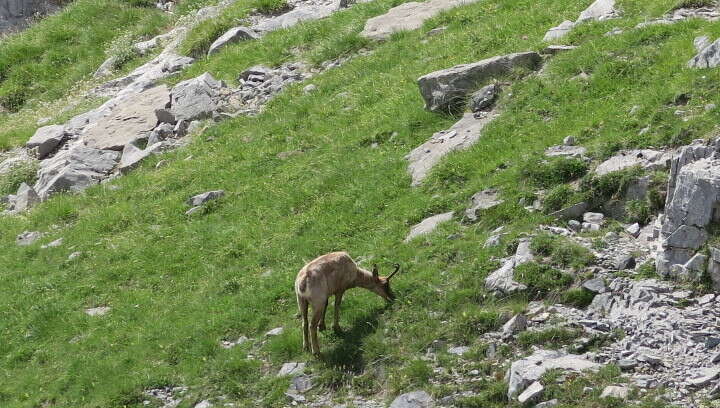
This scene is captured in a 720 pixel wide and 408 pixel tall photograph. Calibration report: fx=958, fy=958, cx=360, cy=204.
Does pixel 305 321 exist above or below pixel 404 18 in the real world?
below

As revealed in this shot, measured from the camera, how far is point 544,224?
17.0 m

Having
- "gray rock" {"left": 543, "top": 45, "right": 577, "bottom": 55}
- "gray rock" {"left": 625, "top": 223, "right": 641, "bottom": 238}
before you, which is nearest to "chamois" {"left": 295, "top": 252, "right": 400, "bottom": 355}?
"gray rock" {"left": 625, "top": 223, "right": 641, "bottom": 238}

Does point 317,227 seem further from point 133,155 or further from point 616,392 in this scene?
point 133,155

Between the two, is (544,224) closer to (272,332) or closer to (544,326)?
(544,326)

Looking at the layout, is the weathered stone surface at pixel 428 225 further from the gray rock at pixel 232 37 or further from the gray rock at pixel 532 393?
the gray rock at pixel 232 37

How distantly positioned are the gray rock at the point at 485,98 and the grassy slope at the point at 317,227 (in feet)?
1.69

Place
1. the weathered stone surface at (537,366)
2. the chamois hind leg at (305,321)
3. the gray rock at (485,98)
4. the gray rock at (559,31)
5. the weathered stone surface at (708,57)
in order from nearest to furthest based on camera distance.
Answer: the weathered stone surface at (537,366) → the chamois hind leg at (305,321) → the weathered stone surface at (708,57) → the gray rock at (485,98) → the gray rock at (559,31)

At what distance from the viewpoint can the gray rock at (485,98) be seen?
2255cm

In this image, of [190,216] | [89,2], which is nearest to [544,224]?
[190,216]

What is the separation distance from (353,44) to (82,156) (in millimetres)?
8910

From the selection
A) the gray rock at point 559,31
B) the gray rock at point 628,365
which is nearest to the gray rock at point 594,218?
the gray rock at point 628,365

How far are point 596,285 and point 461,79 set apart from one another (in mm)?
9300

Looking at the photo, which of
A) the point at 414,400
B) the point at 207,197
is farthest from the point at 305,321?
the point at 207,197

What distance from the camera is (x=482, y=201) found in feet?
61.3
